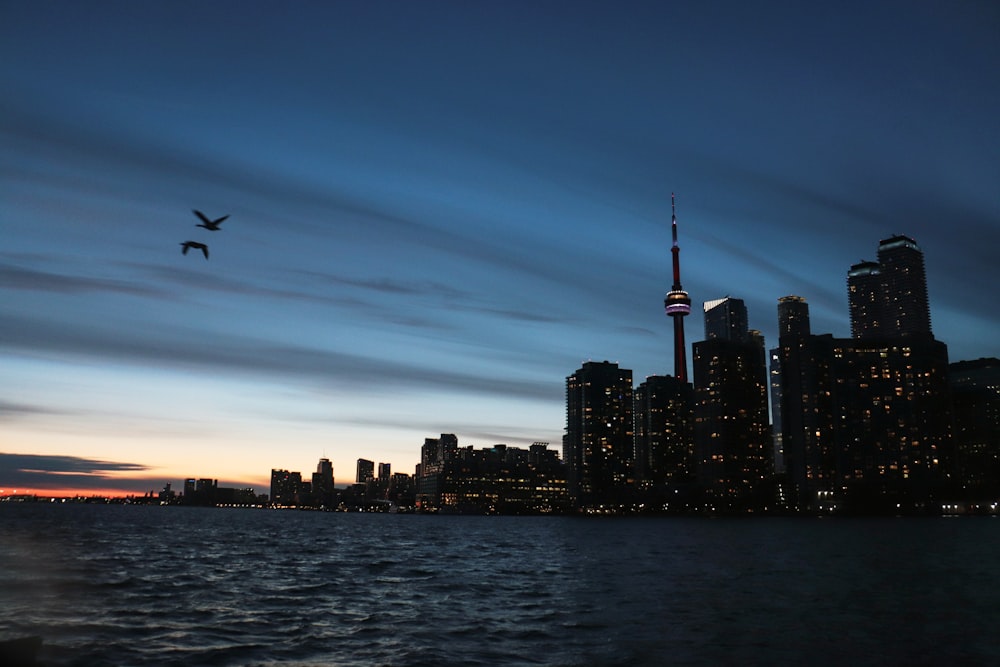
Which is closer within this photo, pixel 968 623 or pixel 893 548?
pixel 968 623

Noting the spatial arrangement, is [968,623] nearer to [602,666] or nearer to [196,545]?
[602,666]

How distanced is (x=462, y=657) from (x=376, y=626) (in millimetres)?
9212

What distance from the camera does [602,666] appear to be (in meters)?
34.2

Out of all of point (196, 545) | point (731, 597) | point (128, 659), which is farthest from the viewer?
point (196, 545)

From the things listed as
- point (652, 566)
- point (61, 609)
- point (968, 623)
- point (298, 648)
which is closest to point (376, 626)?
point (298, 648)

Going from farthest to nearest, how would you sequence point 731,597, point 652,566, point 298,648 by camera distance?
point 652,566 → point 731,597 → point 298,648

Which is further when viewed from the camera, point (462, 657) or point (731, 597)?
point (731, 597)

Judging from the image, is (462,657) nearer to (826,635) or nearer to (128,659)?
(128,659)

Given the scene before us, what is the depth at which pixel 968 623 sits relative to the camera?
45875 mm

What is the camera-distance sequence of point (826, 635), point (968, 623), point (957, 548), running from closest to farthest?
point (826, 635), point (968, 623), point (957, 548)

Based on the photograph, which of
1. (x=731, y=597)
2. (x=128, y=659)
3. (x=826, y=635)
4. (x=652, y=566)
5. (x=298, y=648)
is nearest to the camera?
(x=128, y=659)

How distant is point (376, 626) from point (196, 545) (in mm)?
81133

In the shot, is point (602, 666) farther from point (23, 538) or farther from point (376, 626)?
point (23, 538)

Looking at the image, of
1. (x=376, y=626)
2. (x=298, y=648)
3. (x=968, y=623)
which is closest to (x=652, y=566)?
(x=968, y=623)
